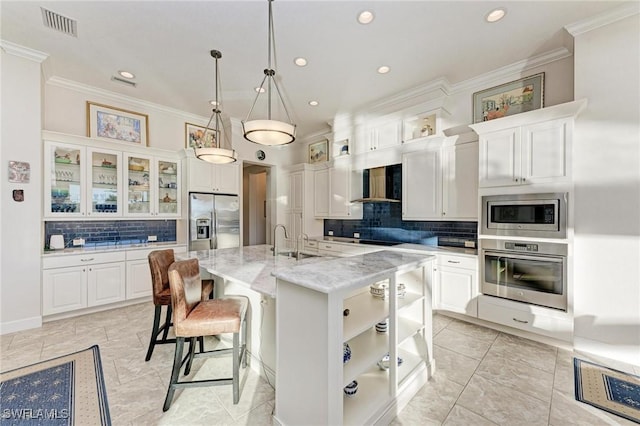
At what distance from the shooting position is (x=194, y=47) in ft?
9.39

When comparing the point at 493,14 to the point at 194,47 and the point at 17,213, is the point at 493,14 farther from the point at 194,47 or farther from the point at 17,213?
the point at 17,213

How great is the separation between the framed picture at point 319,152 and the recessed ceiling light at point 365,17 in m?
3.25

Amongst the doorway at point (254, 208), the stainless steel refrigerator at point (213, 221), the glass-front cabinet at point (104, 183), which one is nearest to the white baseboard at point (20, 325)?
the glass-front cabinet at point (104, 183)

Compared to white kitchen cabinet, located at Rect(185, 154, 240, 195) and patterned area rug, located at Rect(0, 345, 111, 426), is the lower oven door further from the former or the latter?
white kitchen cabinet, located at Rect(185, 154, 240, 195)

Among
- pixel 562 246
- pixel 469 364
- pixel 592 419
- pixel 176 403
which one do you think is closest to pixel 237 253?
pixel 176 403

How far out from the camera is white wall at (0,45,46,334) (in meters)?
2.94

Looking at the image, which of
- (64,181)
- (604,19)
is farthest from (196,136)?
(604,19)

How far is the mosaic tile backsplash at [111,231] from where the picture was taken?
3677 mm

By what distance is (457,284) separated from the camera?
3195mm

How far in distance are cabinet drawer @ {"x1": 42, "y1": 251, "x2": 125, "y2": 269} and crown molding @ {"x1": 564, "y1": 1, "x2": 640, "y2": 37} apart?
601cm

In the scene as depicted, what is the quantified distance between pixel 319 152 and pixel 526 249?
13.8ft

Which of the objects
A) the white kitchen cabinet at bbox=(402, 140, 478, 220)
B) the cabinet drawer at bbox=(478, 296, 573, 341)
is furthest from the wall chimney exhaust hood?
the cabinet drawer at bbox=(478, 296, 573, 341)

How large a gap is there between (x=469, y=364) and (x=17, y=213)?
519 centimetres

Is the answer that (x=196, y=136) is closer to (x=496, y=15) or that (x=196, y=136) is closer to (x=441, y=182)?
(x=441, y=182)
